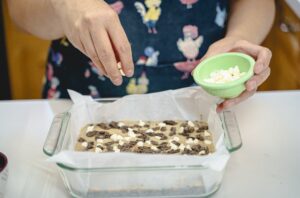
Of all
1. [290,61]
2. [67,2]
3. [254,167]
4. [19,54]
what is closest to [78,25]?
[67,2]

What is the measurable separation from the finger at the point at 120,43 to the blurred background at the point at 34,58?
1.00 metres

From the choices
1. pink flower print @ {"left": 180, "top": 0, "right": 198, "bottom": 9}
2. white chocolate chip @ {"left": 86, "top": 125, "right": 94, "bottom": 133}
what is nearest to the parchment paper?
white chocolate chip @ {"left": 86, "top": 125, "right": 94, "bottom": 133}

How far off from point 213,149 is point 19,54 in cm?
135

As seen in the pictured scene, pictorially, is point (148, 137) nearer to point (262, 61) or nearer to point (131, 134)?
point (131, 134)

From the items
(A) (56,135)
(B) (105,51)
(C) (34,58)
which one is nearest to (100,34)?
(B) (105,51)

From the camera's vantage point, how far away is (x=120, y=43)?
2.71ft

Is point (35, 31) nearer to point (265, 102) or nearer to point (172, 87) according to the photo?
point (172, 87)

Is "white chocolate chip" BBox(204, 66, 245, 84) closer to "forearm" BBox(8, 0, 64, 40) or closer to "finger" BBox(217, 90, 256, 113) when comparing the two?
"finger" BBox(217, 90, 256, 113)

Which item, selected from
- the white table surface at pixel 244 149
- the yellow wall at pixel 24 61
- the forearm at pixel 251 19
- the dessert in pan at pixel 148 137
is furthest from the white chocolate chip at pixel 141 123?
the yellow wall at pixel 24 61

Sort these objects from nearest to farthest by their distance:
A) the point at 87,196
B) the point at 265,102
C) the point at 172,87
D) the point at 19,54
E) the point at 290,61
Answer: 1. the point at 87,196
2. the point at 265,102
3. the point at 172,87
4. the point at 290,61
5. the point at 19,54

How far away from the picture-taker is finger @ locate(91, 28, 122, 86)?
813 mm

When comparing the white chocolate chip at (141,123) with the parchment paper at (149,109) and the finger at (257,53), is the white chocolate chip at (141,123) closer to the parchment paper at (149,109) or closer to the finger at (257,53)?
the parchment paper at (149,109)

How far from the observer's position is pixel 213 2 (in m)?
1.22

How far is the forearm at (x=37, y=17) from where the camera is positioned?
104cm
